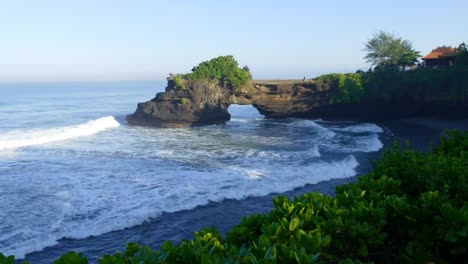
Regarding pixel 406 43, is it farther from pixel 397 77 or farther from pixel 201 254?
pixel 201 254

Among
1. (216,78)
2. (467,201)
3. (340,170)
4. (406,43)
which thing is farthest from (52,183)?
(406,43)

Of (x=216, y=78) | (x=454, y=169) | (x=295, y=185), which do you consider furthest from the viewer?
(x=216, y=78)

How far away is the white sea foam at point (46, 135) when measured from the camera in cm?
2638

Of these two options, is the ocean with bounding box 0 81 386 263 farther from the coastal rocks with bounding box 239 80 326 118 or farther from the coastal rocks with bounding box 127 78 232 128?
the coastal rocks with bounding box 239 80 326 118

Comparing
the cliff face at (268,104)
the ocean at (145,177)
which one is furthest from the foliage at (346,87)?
the ocean at (145,177)

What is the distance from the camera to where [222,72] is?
128 ft

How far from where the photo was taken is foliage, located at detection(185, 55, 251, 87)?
38.4m

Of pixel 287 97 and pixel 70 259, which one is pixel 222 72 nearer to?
pixel 287 97

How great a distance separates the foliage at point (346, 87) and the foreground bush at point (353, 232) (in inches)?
1266

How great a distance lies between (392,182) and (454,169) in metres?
0.69

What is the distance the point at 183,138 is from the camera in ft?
95.7

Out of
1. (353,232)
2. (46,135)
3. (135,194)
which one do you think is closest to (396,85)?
(135,194)

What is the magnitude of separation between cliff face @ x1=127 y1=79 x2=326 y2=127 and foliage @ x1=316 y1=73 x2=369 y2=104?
4.36 ft

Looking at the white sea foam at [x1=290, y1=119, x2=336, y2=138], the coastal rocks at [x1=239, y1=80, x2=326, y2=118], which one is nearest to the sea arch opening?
the coastal rocks at [x1=239, y1=80, x2=326, y2=118]
